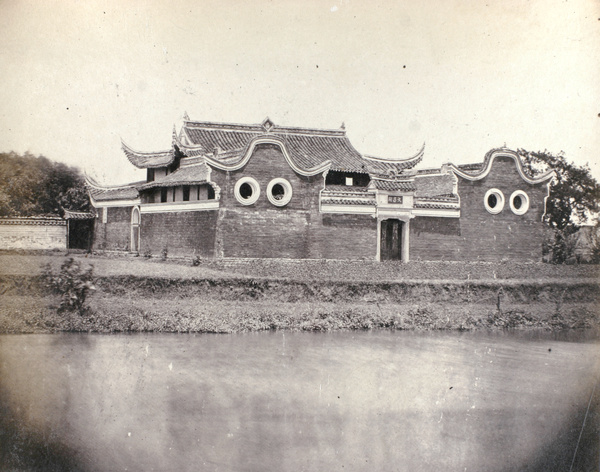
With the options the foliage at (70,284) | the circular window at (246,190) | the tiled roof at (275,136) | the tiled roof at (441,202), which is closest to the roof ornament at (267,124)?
the tiled roof at (275,136)

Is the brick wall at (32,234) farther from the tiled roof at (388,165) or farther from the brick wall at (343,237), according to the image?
the tiled roof at (388,165)

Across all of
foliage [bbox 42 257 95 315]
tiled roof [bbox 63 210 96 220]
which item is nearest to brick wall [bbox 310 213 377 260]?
tiled roof [bbox 63 210 96 220]

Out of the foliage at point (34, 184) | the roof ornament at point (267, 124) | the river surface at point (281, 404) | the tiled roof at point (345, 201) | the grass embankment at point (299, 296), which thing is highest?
the roof ornament at point (267, 124)

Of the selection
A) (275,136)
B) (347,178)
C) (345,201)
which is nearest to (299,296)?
(275,136)

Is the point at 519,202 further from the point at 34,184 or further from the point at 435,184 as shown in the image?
the point at 34,184

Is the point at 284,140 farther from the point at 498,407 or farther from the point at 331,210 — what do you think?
the point at 498,407
